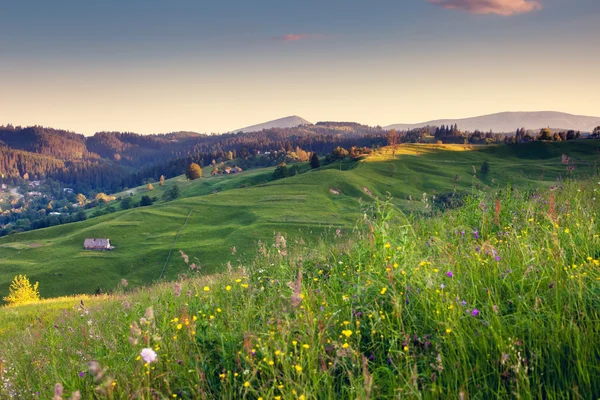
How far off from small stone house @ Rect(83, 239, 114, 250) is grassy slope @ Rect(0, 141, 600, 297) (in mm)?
1971

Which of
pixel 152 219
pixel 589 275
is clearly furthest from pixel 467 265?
pixel 152 219

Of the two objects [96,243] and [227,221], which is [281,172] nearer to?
[227,221]

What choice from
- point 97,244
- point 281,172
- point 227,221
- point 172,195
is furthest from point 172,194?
point 97,244

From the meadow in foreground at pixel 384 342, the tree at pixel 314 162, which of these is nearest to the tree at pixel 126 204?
the tree at pixel 314 162

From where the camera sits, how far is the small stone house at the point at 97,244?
9123 centimetres

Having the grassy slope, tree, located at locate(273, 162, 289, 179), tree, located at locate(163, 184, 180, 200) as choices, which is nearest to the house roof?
the grassy slope

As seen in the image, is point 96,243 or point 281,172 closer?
point 96,243

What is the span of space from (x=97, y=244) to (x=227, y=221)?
3101 cm

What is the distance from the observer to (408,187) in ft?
389

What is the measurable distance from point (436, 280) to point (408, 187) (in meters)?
118

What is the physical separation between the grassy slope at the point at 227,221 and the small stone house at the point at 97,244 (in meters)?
1.97

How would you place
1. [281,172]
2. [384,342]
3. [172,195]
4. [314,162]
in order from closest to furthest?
[384,342], [281,172], [314,162], [172,195]

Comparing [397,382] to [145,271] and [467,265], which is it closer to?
[467,265]

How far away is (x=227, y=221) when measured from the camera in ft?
331
